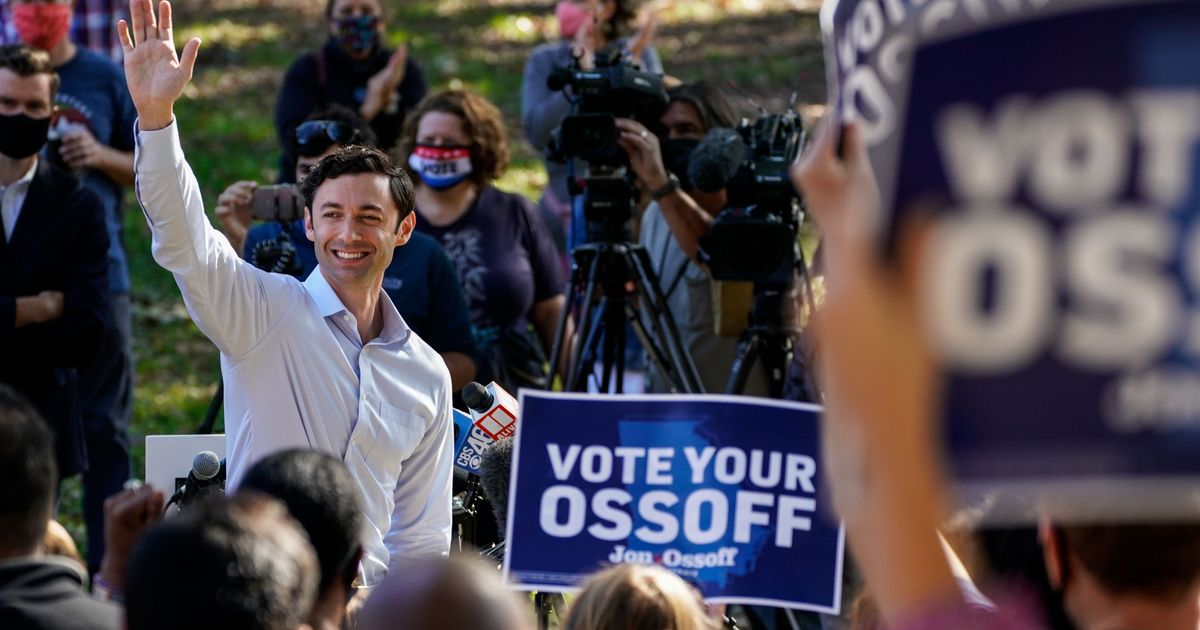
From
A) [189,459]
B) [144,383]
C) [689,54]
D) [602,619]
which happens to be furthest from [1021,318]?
[689,54]

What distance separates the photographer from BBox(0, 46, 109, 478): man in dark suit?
6211mm

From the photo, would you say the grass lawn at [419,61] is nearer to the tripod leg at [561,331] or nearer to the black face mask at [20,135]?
the black face mask at [20,135]

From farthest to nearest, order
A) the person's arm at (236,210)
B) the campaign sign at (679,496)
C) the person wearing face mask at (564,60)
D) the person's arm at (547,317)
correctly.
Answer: the person wearing face mask at (564,60) → the person's arm at (547,317) → the person's arm at (236,210) → the campaign sign at (679,496)

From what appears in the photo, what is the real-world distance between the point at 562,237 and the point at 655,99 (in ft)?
6.18

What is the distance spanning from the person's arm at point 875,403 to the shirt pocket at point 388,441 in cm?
264

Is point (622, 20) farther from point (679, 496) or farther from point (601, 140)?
point (679, 496)

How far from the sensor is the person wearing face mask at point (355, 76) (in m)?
7.90

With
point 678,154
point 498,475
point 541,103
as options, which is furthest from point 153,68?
point 541,103

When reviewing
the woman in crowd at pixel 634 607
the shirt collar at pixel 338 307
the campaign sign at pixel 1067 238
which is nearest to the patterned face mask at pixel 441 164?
the shirt collar at pixel 338 307

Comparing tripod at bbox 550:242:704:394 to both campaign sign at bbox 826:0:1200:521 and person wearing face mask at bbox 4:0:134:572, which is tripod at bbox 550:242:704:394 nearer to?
person wearing face mask at bbox 4:0:134:572

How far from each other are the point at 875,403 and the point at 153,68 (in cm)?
283

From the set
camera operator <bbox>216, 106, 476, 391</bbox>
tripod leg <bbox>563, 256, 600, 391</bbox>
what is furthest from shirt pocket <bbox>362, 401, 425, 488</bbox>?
tripod leg <bbox>563, 256, 600, 391</bbox>

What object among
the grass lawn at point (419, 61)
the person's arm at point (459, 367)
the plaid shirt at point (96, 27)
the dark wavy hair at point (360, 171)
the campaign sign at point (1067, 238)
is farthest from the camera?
the grass lawn at point (419, 61)

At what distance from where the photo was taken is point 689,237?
21.5ft
